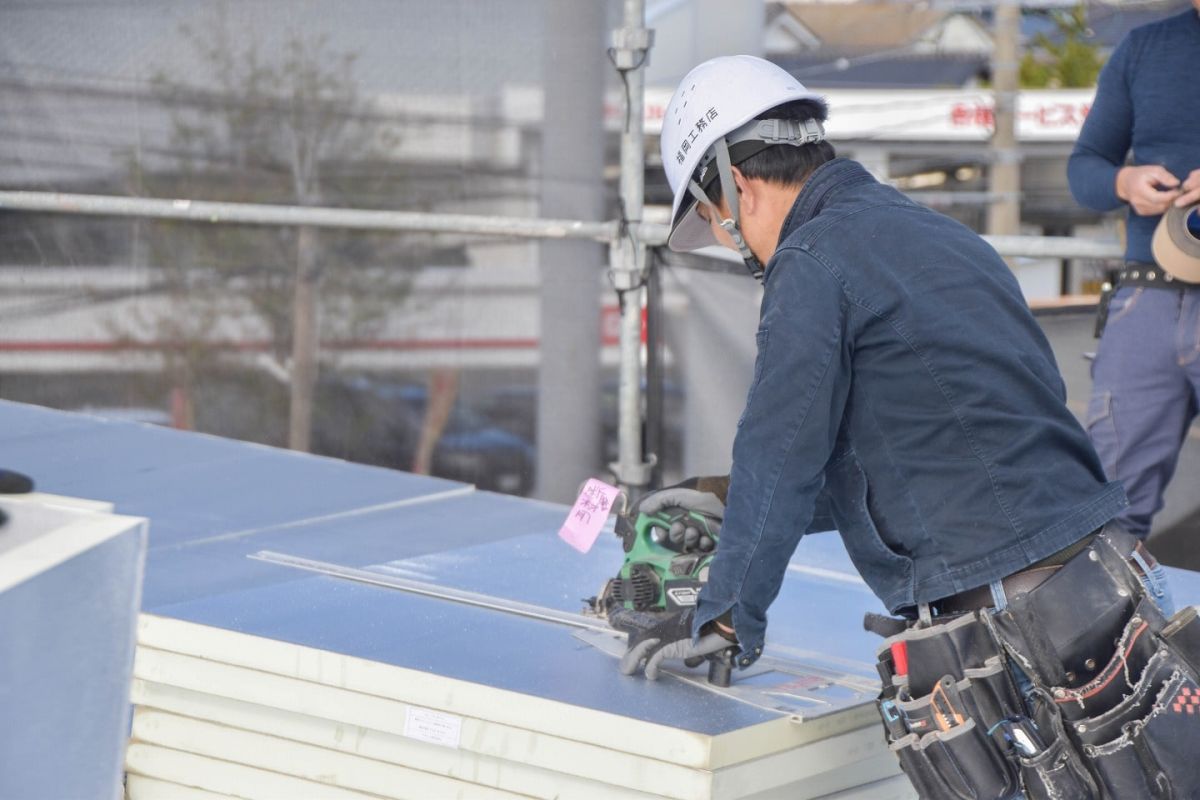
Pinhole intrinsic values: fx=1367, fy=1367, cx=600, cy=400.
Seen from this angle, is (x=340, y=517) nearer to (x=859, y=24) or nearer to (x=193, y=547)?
(x=193, y=547)

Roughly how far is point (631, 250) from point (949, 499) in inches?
81.8

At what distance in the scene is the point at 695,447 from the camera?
412 cm

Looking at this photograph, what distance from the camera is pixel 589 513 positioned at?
99.7 inches

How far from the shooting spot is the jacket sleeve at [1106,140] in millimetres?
3051

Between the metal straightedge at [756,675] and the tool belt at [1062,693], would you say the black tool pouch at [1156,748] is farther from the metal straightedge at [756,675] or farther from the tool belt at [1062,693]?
the metal straightedge at [756,675]

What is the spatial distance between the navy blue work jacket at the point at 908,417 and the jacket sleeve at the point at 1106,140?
1258mm

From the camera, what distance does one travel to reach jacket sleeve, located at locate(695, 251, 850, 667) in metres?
1.87

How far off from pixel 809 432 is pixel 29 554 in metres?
1.04

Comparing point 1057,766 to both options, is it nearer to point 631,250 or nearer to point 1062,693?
point 1062,693

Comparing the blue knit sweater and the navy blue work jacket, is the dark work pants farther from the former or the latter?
the navy blue work jacket

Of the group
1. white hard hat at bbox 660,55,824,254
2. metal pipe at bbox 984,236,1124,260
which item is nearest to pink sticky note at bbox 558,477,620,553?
white hard hat at bbox 660,55,824,254

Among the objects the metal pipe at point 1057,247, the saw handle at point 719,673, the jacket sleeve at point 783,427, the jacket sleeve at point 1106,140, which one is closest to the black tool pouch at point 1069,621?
the jacket sleeve at point 783,427

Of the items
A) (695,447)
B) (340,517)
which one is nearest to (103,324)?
(340,517)

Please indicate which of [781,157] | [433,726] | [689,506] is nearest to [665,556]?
[689,506]
